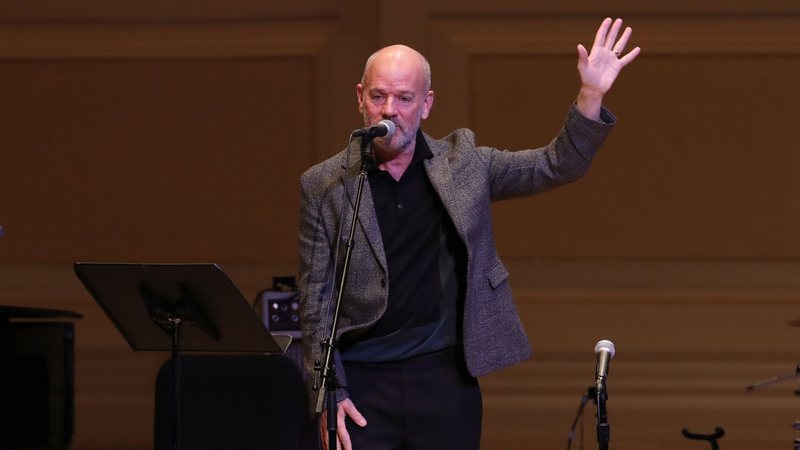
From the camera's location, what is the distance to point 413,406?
2.62m

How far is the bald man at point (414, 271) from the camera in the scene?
2631mm

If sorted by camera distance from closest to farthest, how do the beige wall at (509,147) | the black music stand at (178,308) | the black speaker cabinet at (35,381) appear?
1. the black music stand at (178,308)
2. the black speaker cabinet at (35,381)
3. the beige wall at (509,147)

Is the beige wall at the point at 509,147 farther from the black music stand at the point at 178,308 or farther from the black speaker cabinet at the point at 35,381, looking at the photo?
the black music stand at the point at 178,308

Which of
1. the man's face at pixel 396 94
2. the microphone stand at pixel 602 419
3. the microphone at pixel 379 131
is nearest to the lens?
the microphone stand at pixel 602 419

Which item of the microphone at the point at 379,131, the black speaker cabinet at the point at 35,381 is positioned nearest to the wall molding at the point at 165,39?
the black speaker cabinet at the point at 35,381

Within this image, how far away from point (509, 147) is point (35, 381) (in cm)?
226

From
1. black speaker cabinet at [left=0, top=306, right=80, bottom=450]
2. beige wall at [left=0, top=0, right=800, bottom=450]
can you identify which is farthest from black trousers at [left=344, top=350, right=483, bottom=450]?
beige wall at [left=0, top=0, right=800, bottom=450]

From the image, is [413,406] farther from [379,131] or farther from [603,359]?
[379,131]

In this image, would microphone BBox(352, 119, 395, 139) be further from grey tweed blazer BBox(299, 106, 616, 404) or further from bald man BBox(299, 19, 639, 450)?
grey tweed blazer BBox(299, 106, 616, 404)

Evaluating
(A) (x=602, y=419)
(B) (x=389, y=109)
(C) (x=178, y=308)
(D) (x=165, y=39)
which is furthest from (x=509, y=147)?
(A) (x=602, y=419)

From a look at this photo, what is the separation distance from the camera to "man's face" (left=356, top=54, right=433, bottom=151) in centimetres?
268

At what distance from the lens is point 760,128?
211 inches

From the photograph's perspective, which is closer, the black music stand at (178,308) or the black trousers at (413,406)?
the black trousers at (413,406)

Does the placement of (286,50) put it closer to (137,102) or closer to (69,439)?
(137,102)
